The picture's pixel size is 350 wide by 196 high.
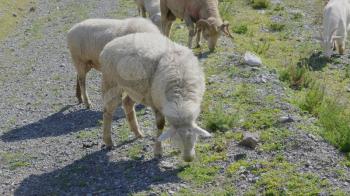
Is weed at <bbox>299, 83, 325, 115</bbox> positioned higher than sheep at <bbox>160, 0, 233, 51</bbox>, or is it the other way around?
sheep at <bbox>160, 0, 233, 51</bbox>

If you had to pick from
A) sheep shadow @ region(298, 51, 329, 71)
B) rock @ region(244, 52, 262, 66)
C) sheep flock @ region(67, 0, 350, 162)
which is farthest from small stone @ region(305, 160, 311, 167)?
sheep shadow @ region(298, 51, 329, 71)

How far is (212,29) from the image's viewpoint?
572 inches

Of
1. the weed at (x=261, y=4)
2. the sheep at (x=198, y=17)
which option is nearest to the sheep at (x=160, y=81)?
the sheep at (x=198, y=17)

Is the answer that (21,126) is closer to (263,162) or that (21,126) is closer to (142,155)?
(142,155)

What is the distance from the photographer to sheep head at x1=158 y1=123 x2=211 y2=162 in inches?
303

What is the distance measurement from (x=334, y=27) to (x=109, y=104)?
888 centimetres

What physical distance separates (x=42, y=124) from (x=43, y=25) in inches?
447

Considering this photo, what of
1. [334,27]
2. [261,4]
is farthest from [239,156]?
[261,4]

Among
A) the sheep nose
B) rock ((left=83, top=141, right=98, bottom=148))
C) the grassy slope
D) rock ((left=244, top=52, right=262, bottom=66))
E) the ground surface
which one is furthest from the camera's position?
the grassy slope

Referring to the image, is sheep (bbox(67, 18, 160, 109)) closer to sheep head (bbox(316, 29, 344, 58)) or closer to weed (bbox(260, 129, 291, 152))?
weed (bbox(260, 129, 291, 152))

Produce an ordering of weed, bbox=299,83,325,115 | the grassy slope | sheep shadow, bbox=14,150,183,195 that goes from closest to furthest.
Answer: sheep shadow, bbox=14,150,183,195 < weed, bbox=299,83,325,115 < the grassy slope

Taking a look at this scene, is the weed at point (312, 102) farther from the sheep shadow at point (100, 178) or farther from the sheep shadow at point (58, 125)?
the sheep shadow at point (58, 125)

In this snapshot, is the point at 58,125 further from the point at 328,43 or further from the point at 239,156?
the point at 328,43

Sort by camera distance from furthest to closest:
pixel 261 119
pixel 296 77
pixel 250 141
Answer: pixel 296 77, pixel 261 119, pixel 250 141
